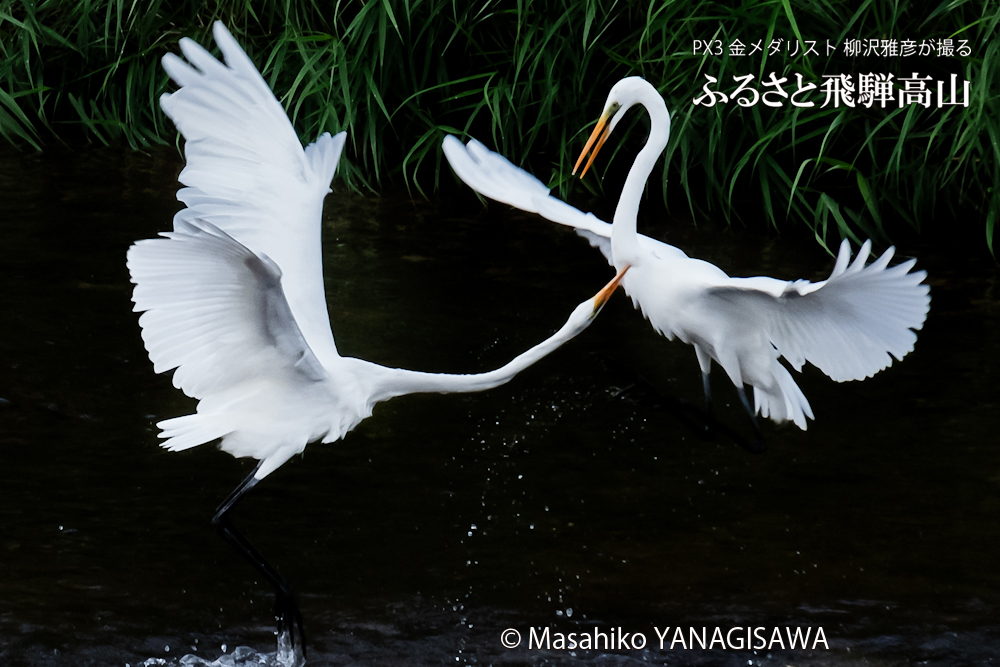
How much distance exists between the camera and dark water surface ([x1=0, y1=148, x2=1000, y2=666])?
3.25 metres

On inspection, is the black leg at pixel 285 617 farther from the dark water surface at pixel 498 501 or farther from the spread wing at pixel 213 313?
the spread wing at pixel 213 313

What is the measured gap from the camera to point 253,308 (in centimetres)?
276

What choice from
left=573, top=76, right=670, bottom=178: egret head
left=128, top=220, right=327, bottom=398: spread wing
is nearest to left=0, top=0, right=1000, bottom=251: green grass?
left=573, top=76, right=670, bottom=178: egret head

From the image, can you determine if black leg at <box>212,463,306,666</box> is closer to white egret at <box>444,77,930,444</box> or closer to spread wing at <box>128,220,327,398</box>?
spread wing at <box>128,220,327,398</box>

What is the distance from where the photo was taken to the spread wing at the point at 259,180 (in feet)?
10.4

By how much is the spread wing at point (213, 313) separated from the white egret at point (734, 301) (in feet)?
2.73

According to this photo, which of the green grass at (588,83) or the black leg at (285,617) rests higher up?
the green grass at (588,83)

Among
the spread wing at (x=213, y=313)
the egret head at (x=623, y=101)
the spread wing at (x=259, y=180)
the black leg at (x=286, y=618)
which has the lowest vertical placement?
the black leg at (x=286, y=618)

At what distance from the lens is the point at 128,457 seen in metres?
3.92

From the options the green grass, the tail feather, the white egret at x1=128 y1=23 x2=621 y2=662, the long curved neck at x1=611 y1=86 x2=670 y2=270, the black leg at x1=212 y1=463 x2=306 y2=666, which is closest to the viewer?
the white egret at x1=128 y1=23 x2=621 y2=662

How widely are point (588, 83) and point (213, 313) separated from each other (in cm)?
309

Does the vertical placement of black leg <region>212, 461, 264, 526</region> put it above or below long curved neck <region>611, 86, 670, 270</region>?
below

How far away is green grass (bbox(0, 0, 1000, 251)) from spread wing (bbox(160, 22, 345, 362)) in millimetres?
1953

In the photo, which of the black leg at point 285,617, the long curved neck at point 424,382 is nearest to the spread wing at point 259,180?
the long curved neck at point 424,382
